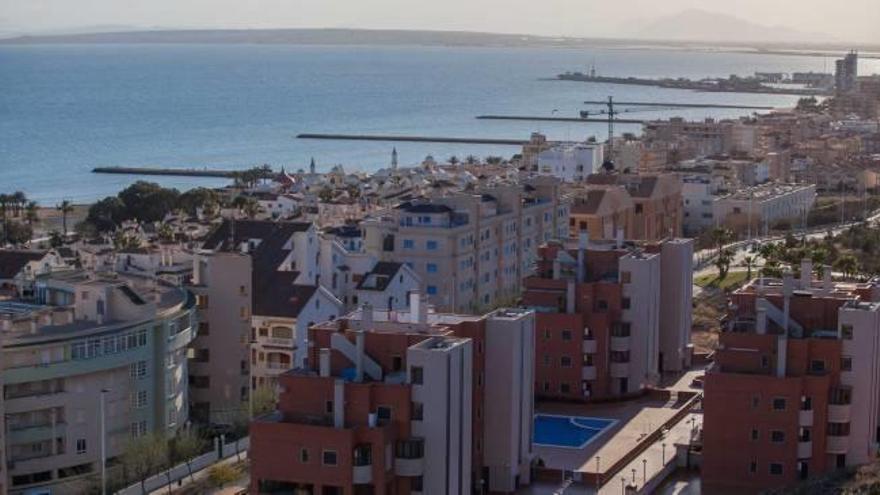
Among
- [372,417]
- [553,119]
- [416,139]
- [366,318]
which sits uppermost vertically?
[553,119]

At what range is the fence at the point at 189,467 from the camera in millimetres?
11898

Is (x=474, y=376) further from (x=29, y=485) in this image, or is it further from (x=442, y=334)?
(x=29, y=485)

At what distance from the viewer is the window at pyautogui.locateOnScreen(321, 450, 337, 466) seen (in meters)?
9.83

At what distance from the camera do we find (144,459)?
12141mm

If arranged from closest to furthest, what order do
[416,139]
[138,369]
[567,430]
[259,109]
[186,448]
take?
[186,448] → [138,369] → [567,430] → [416,139] → [259,109]

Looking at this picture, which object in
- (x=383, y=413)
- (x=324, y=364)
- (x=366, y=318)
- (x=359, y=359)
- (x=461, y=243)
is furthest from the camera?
(x=461, y=243)

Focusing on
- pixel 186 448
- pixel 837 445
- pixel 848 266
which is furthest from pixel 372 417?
pixel 848 266

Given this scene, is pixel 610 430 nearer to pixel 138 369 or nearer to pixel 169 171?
pixel 138 369

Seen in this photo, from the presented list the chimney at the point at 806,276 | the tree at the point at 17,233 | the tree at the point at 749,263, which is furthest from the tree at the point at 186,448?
the tree at the point at 17,233

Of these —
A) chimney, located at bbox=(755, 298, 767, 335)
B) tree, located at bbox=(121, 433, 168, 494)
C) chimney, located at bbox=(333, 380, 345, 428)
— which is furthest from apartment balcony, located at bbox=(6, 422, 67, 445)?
chimney, located at bbox=(755, 298, 767, 335)

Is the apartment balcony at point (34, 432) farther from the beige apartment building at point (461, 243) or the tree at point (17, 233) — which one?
the tree at point (17, 233)

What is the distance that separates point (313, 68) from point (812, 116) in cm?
8452

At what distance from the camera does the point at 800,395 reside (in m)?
11.7

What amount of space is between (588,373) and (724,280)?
755cm
